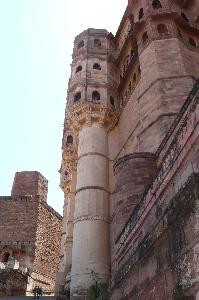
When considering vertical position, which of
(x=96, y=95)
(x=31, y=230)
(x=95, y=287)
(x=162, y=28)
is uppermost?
(x=162, y=28)

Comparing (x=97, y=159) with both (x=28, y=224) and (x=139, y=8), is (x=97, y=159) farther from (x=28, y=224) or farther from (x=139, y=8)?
(x=28, y=224)

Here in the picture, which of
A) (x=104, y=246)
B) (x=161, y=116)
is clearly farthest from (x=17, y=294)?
(x=161, y=116)

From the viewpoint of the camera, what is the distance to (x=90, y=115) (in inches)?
593

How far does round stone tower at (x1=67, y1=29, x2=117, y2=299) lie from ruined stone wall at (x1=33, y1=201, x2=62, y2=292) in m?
13.0

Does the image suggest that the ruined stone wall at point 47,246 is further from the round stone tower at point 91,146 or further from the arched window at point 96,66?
the arched window at point 96,66

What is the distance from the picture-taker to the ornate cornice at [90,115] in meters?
15.1

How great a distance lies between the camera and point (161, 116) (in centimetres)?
1115

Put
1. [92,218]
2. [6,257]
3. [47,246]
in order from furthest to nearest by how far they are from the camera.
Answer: [47,246] < [6,257] < [92,218]

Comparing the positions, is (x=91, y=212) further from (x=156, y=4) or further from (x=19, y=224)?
(x=19, y=224)

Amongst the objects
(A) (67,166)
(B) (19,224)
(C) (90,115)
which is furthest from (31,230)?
(C) (90,115)

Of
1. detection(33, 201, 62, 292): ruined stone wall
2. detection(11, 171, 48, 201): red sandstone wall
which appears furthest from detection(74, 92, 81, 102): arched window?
detection(11, 171, 48, 201): red sandstone wall

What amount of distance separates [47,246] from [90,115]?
626 inches

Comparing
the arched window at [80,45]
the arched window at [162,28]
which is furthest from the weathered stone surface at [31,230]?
the arched window at [162,28]

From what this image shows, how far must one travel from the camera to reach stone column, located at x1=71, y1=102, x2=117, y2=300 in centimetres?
1144
